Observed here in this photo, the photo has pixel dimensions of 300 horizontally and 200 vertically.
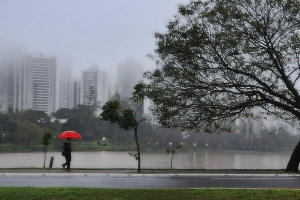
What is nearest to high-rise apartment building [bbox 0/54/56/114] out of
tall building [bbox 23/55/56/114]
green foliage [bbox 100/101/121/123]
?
tall building [bbox 23/55/56/114]

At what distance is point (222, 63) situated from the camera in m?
19.9

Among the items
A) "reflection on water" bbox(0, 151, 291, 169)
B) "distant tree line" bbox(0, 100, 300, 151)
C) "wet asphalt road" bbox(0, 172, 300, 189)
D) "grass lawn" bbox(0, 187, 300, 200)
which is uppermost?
"distant tree line" bbox(0, 100, 300, 151)

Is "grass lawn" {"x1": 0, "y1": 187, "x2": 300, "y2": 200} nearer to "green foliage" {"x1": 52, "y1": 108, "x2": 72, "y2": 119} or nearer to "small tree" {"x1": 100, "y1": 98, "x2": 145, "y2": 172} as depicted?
"small tree" {"x1": 100, "y1": 98, "x2": 145, "y2": 172}

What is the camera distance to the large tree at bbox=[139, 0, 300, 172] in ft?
63.7

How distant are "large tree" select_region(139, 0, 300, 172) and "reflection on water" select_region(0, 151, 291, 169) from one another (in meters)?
9.20

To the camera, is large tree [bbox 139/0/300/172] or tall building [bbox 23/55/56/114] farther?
tall building [bbox 23/55/56/114]

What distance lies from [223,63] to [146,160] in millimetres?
18303

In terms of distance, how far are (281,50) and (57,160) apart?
2439 cm

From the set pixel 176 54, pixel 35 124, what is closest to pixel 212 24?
pixel 176 54

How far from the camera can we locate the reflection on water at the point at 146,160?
31.2 metres

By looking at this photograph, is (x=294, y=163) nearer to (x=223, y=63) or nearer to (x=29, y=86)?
(x=223, y=63)

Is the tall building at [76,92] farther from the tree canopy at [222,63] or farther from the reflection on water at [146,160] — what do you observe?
the tree canopy at [222,63]

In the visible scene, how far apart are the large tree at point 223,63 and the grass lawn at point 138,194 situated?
9.86 meters

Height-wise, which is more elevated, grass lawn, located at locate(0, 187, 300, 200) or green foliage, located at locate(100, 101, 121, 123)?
green foliage, located at locate(100, 101, 121, 123)
